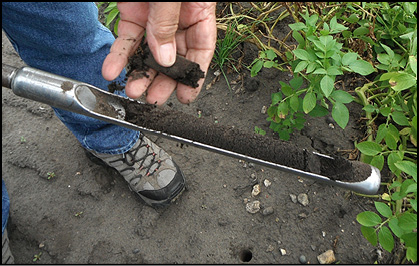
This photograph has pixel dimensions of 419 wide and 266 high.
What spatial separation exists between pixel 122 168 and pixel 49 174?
48 cm

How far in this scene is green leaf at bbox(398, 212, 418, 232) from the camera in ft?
4.13

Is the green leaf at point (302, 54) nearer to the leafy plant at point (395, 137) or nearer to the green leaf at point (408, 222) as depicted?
the leafy plant at point (395, 137)

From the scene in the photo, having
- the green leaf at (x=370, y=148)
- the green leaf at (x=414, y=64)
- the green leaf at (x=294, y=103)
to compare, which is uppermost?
the green leaf at (x=414, y=64)

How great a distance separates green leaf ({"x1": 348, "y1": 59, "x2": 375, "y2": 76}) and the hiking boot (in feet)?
3.42

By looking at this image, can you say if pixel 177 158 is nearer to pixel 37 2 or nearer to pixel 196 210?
pixel 196 210

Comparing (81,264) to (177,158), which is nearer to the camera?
(81,264)

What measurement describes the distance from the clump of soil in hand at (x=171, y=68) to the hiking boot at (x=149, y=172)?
58cm

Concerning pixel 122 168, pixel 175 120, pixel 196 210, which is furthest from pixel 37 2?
pixel 196 210

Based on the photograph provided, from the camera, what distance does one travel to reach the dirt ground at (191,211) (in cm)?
180

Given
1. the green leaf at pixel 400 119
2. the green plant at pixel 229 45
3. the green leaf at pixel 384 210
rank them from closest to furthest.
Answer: the green leaf at pixel 384 210 → the green leaf at pixel 400 119 → the green plant at pixel 229 45

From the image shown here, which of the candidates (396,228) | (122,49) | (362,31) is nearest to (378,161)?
(396,228)

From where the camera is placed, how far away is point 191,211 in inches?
75.7

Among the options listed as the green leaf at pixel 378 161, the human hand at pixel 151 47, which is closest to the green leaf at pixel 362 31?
the green leaf at pixel 378 161

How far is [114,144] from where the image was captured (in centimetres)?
186
